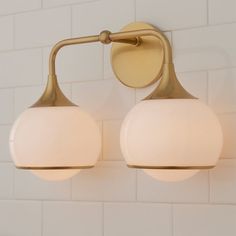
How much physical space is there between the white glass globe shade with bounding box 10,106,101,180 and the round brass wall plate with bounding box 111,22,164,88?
0.39 feet

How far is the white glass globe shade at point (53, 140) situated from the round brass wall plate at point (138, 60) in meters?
0.12

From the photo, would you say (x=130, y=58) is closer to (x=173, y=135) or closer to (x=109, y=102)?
(x=109, y=102)

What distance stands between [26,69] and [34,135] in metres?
0.28

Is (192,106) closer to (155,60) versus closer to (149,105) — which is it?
(149,105)

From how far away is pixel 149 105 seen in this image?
941 mm

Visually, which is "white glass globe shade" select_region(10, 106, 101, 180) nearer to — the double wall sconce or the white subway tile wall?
the double wall sconce

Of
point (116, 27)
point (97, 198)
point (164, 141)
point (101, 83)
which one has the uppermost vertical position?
point (116, 27)

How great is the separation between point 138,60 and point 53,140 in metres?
0.22

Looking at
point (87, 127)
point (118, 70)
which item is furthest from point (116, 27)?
point (87, 127)

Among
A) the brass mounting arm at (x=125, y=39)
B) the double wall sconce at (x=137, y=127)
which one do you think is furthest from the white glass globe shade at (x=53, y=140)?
the brass mounting arm at (x=125, y=39)

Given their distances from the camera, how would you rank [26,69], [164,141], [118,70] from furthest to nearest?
[26,69] → [118,70] → [164,141]

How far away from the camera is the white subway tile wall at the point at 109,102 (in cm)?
104

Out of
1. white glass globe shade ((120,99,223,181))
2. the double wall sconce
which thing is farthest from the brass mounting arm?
white glass globe shade ((120,99,223,181))

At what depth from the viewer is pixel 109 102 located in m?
1.16
